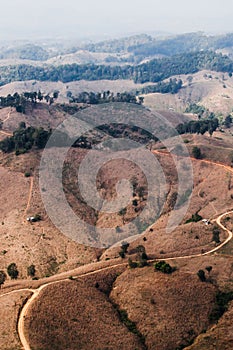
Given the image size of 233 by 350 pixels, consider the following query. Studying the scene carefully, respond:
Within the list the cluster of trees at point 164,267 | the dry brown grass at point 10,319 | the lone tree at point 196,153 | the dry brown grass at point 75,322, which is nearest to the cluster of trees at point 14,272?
the dry brown grass at point 10,319

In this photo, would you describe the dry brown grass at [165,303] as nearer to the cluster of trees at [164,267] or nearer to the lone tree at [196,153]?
the cluster of trees at [164,267]

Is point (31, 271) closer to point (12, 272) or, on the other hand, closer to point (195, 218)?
point (12, 272)

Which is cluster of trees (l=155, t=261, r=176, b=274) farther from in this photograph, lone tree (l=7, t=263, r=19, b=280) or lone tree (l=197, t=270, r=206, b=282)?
lone tree (l=7, t=263, r=19, b=280)

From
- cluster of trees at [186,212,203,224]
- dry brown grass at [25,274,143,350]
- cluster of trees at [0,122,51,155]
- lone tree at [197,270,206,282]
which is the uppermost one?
cluster of trees at [0,122,51,155]

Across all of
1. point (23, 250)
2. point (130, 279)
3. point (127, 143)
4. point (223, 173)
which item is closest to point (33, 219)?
point (23, 250)

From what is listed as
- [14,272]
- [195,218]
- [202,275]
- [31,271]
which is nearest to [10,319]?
[14,272]

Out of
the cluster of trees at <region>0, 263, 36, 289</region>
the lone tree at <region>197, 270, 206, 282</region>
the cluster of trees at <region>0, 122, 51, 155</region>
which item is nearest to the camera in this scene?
→ the lone tree at <region>197, 270, 206, 282</region>

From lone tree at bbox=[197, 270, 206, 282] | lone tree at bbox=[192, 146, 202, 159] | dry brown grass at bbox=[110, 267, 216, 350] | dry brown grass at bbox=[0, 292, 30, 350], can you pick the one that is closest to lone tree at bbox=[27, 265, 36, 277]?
dry brown grass at bbox=[0, 292, 30, 350]

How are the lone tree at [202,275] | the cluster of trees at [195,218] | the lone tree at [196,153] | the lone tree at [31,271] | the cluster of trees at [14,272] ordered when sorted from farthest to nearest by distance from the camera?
the lone tree at [196,153] < the cluster of trees at [195,218] < the lone tree at [31,271] < the cluster of trees at [14,272] < the lone tree at [202,275]

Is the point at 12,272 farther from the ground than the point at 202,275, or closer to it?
closer to it

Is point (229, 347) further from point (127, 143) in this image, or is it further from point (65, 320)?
point (127, 143)

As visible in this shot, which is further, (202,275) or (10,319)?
(202,275)
